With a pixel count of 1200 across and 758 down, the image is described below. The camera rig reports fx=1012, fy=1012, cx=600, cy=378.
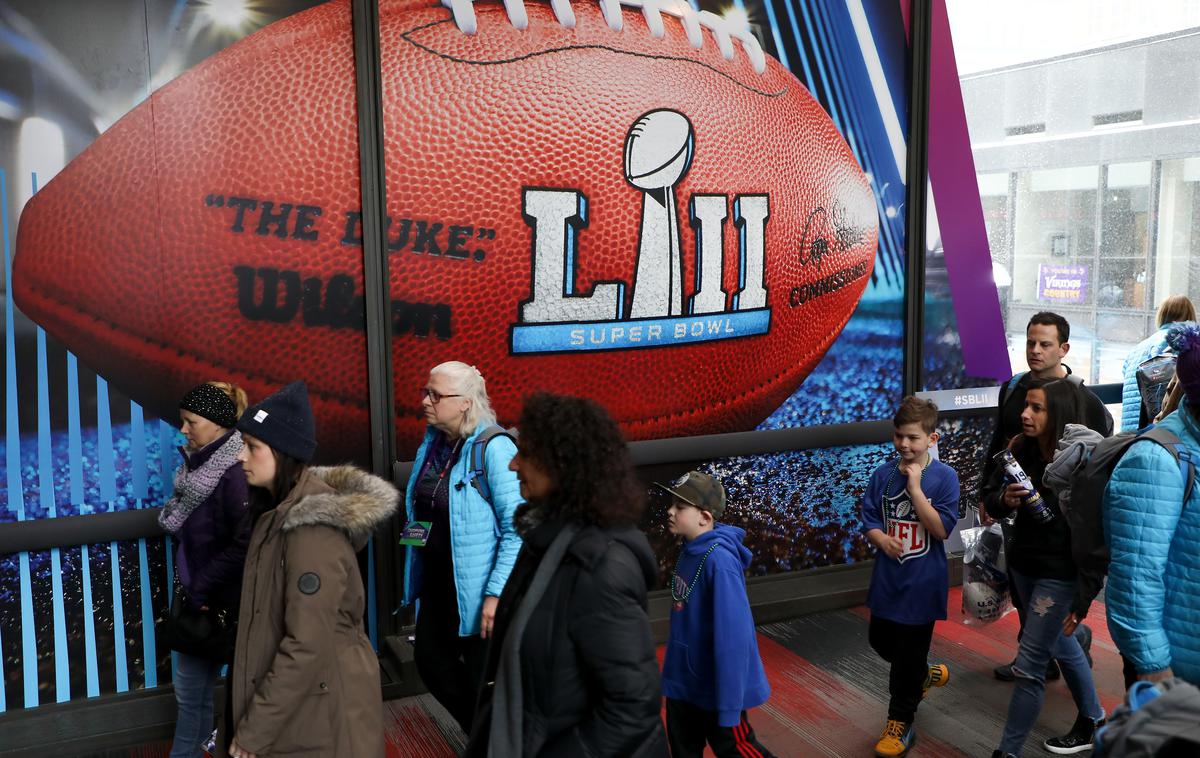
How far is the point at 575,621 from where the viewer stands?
2.15 metres

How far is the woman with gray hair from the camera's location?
342 cm

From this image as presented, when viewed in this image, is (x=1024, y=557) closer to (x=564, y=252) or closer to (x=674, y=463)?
(x=674, y=463)

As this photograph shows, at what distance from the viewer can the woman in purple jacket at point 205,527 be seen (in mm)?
3355

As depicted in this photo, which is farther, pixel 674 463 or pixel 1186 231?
pixel 1186 231

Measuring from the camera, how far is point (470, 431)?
3543 millimetres

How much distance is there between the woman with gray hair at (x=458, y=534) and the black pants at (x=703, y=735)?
→ 0.68m

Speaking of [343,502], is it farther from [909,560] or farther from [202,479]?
[909,560]

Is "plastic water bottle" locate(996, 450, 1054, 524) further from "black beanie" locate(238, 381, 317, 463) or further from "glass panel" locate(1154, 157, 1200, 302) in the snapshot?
"glass panel" locate(1154, 157, 1200, 302)

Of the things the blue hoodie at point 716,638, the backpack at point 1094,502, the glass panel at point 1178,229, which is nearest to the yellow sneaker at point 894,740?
the blue hoodie at point 716,638

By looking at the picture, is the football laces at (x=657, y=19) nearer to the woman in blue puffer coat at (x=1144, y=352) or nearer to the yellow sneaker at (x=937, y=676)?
the woman in blue puffer coat at (x=1144, y=352)

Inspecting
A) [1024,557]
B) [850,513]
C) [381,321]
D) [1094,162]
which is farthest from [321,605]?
[1094,162]

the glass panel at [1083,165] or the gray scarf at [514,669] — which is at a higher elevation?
the glass panel at [1083,165]

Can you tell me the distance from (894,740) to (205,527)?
2.75 metres

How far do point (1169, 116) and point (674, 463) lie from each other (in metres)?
4.24
